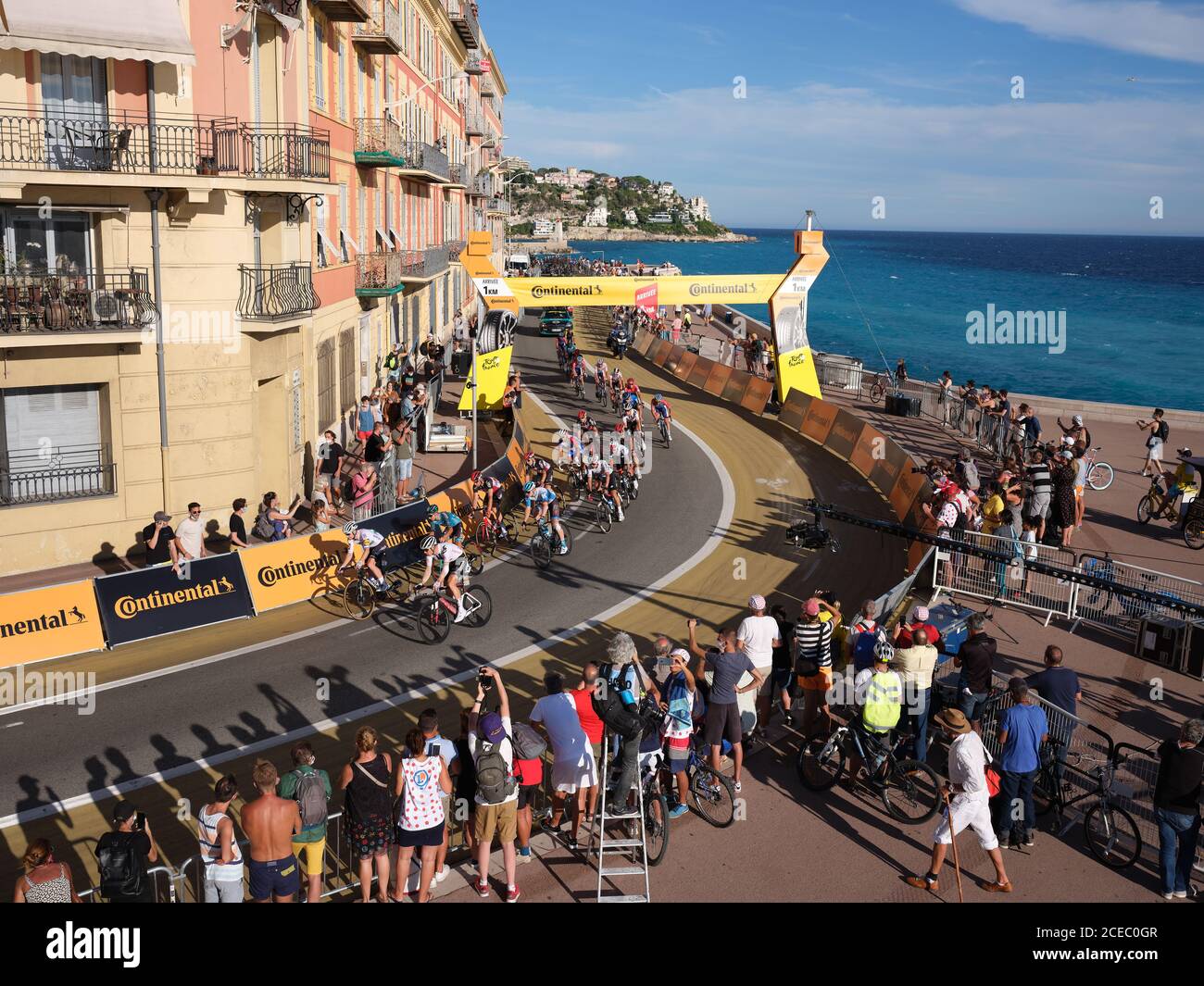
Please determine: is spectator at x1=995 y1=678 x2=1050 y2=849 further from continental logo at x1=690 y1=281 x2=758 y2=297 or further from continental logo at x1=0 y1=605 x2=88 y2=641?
continental logo at x1=690 y1=281 x2=758 y2=297

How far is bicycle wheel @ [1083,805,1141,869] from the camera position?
31.9 ft

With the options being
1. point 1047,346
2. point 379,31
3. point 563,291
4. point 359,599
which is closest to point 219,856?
point 359,599

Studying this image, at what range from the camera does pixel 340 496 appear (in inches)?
892

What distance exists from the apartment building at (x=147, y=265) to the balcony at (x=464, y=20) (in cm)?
3030

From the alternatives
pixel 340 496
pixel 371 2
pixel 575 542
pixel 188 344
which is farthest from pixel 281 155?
pixel 371 2

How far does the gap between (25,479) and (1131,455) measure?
93.8 feet

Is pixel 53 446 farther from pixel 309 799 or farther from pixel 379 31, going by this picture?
pixel 379 31

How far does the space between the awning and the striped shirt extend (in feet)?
43.4

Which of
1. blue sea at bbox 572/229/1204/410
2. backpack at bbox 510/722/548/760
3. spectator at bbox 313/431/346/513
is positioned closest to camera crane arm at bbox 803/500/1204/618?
backpack at bbox 510/722/548/760

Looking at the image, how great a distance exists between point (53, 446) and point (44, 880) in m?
12.5

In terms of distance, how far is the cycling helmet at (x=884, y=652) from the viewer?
11.3m

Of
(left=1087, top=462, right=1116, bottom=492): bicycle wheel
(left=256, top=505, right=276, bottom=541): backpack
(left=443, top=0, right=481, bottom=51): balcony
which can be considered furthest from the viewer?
(left=443, top=0, right=481, bottom=51): balcony

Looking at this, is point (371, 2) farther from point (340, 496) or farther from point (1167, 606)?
point (1167, 606)

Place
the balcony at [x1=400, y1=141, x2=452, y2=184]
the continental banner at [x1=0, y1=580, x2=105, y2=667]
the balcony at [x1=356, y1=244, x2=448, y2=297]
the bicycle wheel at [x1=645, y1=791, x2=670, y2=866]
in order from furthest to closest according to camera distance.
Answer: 1. the balcony at [x1=400, y1=141, x2=452, y2=184]
2. the balcony at [x1=356, y1=244, x2=448, y2=297]
3. the continental banner at [x1=0, y1=580, x2=105, y2=667]
4. the bicycle wheel at [x1=645, y1=791, x2=670, y2=866]
